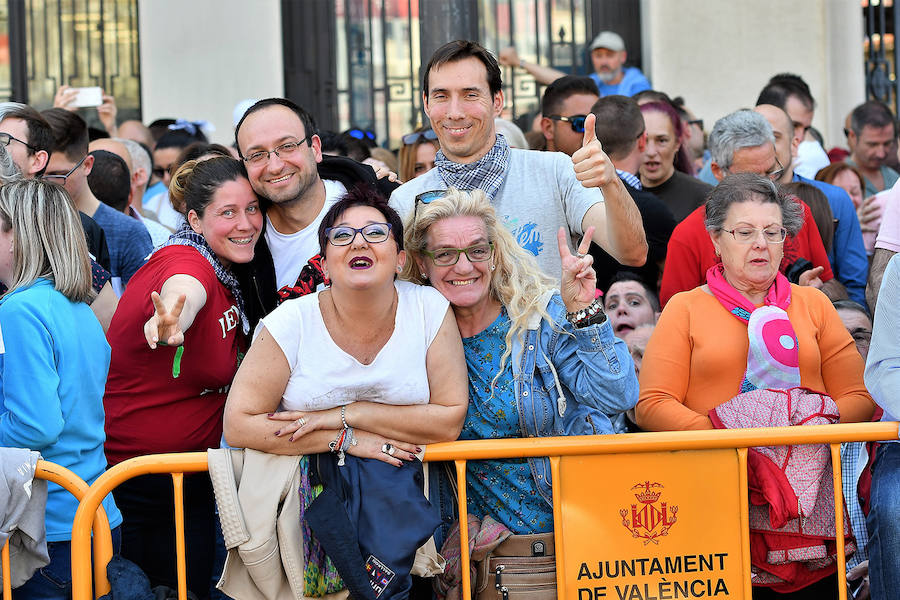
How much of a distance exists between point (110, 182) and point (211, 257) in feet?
6.79

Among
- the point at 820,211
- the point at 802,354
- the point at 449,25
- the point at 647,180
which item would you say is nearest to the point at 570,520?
the point at 802,354

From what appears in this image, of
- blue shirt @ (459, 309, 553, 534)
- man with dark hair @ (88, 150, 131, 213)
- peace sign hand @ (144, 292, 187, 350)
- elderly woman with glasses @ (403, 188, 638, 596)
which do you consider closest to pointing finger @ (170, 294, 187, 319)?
peace sign hand @ (144, 292, 187, 350)

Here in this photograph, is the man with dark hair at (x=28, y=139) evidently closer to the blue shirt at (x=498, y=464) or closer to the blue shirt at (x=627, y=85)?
the blue shirt at (x=498, y=464)

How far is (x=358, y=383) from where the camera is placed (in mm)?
3516

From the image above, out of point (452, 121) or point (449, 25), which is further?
point (449, 25)

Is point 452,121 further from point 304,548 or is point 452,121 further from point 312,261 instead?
point 304,548

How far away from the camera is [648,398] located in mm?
3998

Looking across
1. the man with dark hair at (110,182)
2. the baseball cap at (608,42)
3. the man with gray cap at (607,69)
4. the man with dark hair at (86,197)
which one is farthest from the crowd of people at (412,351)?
the baseball cap at (608,42)

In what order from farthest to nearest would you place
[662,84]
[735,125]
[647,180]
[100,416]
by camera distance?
[662,84] < [647,180] < [735,125] < [100,416]

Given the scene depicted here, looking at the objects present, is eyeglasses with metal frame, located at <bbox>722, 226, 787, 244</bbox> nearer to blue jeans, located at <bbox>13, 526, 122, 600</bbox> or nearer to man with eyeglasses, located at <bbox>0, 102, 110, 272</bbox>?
blue jeans, located at <bbox>13, 526, 122, 600</bbox>

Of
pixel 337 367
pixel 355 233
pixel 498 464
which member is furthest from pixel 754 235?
pixel 337 367

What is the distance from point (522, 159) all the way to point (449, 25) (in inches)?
79.7

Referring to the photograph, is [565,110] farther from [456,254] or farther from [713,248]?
[456,254]

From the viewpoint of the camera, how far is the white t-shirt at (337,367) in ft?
11.5
